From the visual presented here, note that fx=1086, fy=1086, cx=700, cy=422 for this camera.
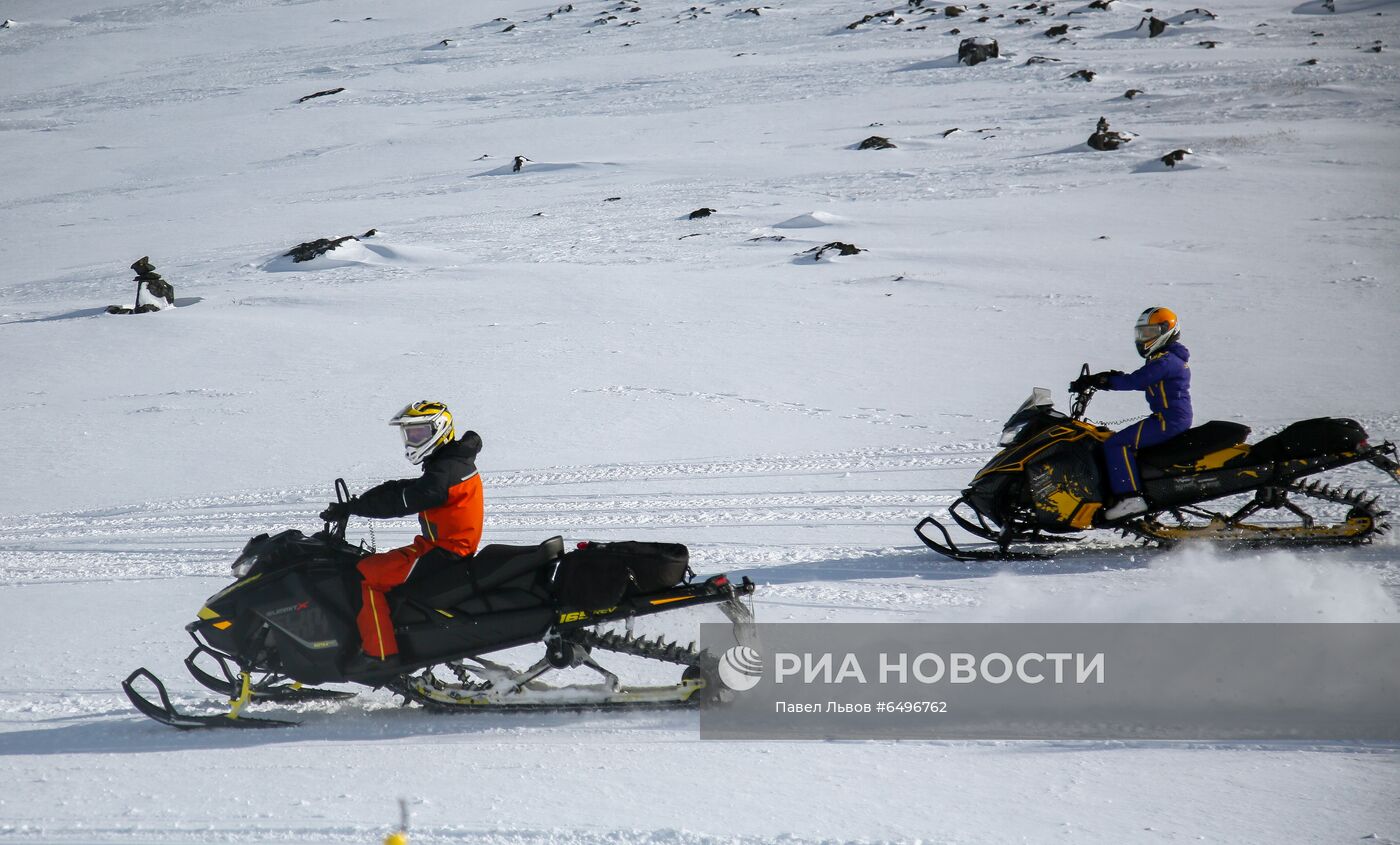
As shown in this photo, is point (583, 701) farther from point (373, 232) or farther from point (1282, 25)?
point (1282, 25)

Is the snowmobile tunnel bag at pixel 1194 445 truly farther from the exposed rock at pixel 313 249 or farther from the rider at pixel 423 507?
the exposed rock at pixel 313 249

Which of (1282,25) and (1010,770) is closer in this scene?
(1010,770)

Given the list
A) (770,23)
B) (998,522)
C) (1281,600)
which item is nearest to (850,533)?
(998,522)

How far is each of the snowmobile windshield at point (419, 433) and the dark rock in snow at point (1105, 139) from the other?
803 inches

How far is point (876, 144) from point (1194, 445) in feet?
63.9

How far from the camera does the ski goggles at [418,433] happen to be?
180 inches

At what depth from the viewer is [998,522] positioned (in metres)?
6.50

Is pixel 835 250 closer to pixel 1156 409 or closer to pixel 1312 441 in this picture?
pixel 1156 409

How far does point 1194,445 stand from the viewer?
20.6ft

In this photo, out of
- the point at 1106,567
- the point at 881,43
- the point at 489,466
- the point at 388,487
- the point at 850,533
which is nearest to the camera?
the point at 388,487

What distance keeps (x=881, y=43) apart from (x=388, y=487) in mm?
38573

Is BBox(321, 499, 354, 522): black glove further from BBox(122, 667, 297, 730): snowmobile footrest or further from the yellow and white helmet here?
BBox(122, 667, 297, 730): snowmobile footrest

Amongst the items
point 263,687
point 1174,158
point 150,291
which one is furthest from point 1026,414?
point 1174,158

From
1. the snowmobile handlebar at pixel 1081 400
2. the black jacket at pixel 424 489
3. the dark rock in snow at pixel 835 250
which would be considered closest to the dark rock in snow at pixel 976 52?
the dark rock in snow at pixel 835 250
